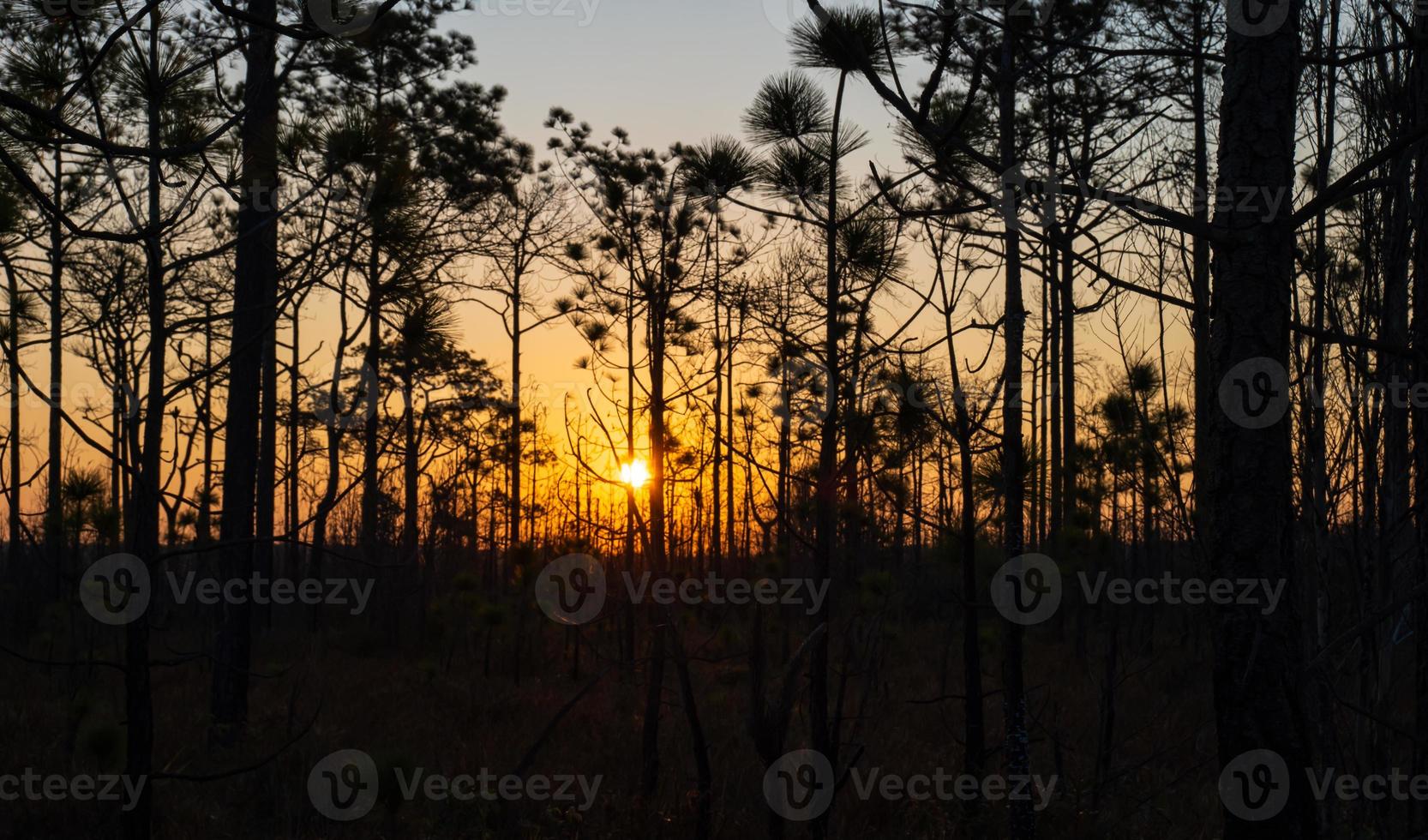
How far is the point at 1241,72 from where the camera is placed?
1.96 m

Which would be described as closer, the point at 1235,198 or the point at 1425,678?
the point at 1235,198

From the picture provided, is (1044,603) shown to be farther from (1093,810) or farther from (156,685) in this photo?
(156,685)

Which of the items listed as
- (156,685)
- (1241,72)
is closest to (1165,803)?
(1241,72)

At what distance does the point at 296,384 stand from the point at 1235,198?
1775 cm

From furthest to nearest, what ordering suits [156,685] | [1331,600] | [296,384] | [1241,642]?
[296,384] < [156,685] < [1331,600] < [1241,642]

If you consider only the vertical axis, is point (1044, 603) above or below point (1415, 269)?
below

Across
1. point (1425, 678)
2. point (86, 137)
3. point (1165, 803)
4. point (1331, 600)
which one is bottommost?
point (1165, 803)

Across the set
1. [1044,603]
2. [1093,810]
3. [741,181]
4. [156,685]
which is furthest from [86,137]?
[1044,603]

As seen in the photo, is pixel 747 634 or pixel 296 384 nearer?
pixel 747 634

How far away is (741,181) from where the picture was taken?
17.2 feet

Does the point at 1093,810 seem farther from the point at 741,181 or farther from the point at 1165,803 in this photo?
the point at 741,181

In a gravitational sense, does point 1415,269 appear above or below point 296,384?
below

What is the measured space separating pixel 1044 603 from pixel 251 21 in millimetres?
12481

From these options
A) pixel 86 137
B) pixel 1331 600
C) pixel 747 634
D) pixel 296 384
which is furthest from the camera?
pixel 296 384
